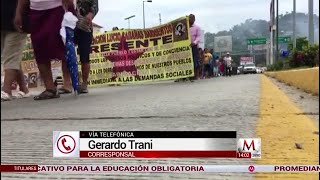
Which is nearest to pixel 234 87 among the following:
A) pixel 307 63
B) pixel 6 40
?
pixel 6 40

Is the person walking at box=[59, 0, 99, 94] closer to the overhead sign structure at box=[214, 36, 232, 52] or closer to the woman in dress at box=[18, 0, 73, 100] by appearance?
the woman in dress at box=[18, 0, 73, 100]

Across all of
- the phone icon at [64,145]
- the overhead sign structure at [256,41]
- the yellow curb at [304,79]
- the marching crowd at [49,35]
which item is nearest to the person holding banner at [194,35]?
the marching crowd at [49,35]

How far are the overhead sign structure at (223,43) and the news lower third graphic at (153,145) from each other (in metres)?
0.26

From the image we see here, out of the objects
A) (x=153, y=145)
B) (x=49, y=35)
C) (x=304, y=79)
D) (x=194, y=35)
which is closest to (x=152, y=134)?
(x=153, y=145)

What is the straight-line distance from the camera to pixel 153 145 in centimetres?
151

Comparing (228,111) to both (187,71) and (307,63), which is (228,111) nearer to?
(187,71)

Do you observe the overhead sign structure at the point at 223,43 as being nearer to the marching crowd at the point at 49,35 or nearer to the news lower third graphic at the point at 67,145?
the marching crowd at the point at 49,35

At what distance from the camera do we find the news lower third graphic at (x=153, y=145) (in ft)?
4.87

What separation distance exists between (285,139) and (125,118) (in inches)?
27.4

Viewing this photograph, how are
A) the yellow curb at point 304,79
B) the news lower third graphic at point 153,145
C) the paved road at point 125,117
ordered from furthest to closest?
the yellow curb at point 304,79 < the paved road at point 125,117 < the news lower third graphic at point 153,145

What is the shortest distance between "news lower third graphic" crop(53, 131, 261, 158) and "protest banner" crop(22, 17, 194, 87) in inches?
12.3

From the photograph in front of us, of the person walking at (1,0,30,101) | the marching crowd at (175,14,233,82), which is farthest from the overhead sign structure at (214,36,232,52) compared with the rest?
the person walking at (1,0,30,101)

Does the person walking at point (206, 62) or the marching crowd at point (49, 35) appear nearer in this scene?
the marching crowd at point (49, 35)

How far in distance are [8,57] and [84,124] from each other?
440 mm
